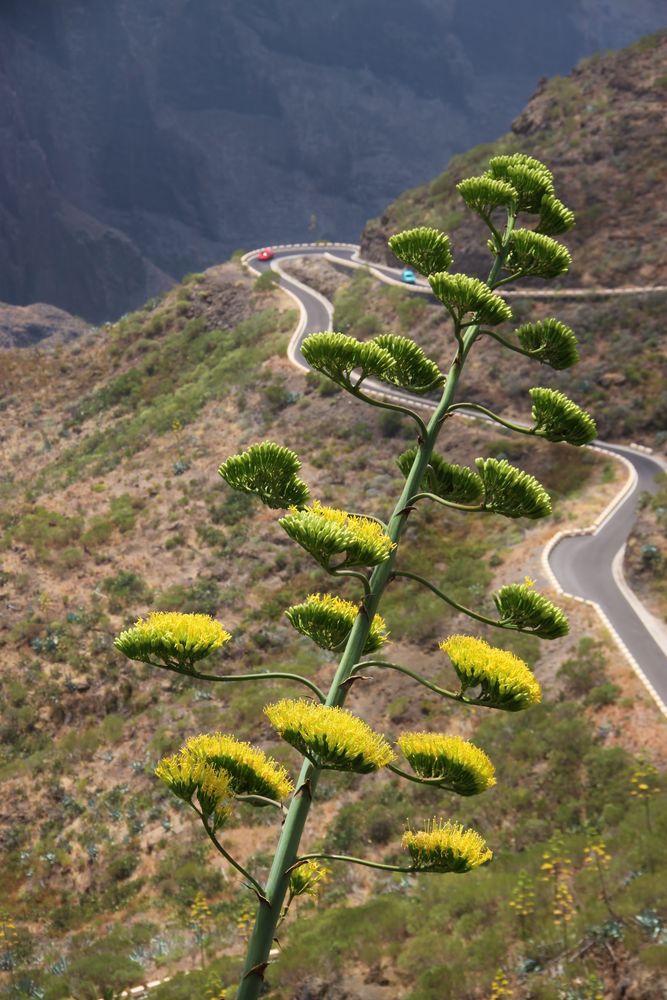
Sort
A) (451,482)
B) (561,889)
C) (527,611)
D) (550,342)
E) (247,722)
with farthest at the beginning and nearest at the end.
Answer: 1. (247,722)
2. (561,889)
3. (550,342)
4. (451,482)
5. (527,611)

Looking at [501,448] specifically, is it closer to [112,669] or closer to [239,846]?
[112,669]

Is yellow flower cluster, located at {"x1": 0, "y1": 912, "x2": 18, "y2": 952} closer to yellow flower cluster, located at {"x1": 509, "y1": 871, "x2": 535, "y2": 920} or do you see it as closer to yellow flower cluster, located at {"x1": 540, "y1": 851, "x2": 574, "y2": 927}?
yellow flower cluster, located at {"x1": 509, "y1": 871, "x2": 535, "y2": 920}

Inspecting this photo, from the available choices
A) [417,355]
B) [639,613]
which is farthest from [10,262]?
[417,355]

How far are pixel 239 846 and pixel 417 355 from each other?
19595 millimetres

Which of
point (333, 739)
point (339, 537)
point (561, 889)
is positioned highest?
point (339, 537)

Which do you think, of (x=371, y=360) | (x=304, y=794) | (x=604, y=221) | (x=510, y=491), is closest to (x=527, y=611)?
(x=510, y=491)

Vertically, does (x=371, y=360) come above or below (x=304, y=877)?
above

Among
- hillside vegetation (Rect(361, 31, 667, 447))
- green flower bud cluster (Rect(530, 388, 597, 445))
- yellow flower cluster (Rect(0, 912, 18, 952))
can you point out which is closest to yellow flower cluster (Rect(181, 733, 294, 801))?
green flower bud cluster (Rect(530, 388, 597, 445))

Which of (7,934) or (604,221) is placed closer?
(7,934)

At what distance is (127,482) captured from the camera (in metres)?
50.5

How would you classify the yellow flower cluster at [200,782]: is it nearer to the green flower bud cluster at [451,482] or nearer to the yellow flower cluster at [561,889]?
the green flower bud cluster at [451,482]

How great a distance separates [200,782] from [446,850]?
1763mm

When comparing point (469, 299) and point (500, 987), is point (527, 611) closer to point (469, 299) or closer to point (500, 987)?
point (469, 299)

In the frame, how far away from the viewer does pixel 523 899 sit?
14711 millimetres
